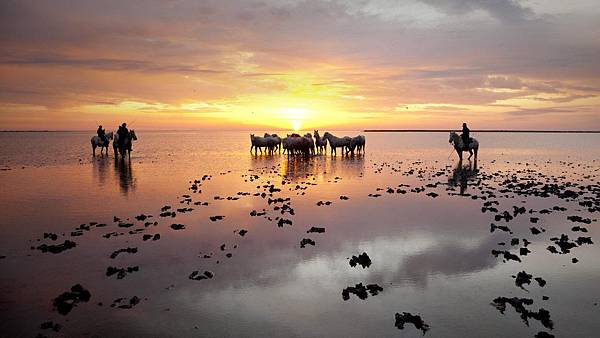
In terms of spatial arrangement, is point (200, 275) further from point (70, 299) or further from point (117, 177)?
point (117, 177)

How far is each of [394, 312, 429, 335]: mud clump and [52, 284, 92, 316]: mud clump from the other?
562cm

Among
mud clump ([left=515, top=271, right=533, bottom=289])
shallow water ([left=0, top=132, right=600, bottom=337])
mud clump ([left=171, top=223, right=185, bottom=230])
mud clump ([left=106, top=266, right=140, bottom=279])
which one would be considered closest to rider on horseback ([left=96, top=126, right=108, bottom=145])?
shallow water ([left=0, top=132, right=600, bottom=337])

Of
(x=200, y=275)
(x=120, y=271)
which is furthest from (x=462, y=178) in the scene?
(x=120, y=271)

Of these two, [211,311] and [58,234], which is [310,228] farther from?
[58,234]

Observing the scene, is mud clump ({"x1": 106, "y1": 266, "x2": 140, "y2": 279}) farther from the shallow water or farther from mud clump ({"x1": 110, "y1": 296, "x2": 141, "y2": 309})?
mud clump ({"x1": 110, "y1": 296, "x2": 141, "y2": 309})

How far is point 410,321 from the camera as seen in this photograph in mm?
6215

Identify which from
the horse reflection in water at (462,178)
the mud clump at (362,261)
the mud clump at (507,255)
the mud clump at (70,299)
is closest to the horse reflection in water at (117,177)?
the mud clump at (70,299)

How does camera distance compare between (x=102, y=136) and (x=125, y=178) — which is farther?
(x=102, y=136)

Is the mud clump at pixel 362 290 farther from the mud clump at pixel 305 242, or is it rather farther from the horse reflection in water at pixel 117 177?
the horse reflection in water at pixel 117 177

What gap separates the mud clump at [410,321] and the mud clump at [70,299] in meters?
5.62

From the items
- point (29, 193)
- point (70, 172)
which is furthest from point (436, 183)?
point (70, 172)

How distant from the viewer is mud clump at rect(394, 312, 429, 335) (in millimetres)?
6059

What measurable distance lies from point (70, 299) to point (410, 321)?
6119 millimetres

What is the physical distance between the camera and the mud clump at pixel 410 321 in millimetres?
6059
